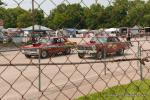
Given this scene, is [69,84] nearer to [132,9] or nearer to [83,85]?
[83,85]

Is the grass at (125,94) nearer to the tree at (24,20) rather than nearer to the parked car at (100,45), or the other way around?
the parked car at (100,45)

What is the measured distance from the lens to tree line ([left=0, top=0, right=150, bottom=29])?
8.53 ft

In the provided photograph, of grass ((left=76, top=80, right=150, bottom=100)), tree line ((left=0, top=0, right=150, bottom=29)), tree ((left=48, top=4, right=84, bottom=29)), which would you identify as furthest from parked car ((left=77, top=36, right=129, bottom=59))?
grass ((left=76, top=80, right=150, bottom=100))

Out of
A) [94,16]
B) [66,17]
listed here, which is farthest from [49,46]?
[66,17]

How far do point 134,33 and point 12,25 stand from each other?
2.36 metres

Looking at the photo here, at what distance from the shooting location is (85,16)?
320 centimetres

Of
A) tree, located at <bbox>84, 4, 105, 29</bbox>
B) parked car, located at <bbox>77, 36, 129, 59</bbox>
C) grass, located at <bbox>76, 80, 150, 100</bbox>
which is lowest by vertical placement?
grass, located at <bbox>76, 80, 150, 100</bbox>

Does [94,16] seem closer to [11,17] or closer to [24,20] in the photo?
[24,20]

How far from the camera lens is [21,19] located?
259cm

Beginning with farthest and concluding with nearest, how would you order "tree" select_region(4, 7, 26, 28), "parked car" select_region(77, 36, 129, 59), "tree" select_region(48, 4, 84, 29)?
"parked car" select_region(77, 36, 129, 59) → "tree" select_region(48, 4, 84, 29) → "tree" select_region(4, 7, 26, 28)

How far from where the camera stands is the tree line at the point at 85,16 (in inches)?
102

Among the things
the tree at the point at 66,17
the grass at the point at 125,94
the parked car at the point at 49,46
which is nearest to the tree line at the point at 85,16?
the tree at the point at 66,17

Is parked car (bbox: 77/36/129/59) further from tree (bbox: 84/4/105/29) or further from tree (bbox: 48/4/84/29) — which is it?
tree (bbox: 48/4/84/29)

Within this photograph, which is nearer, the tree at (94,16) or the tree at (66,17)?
the tree at (66,17)
